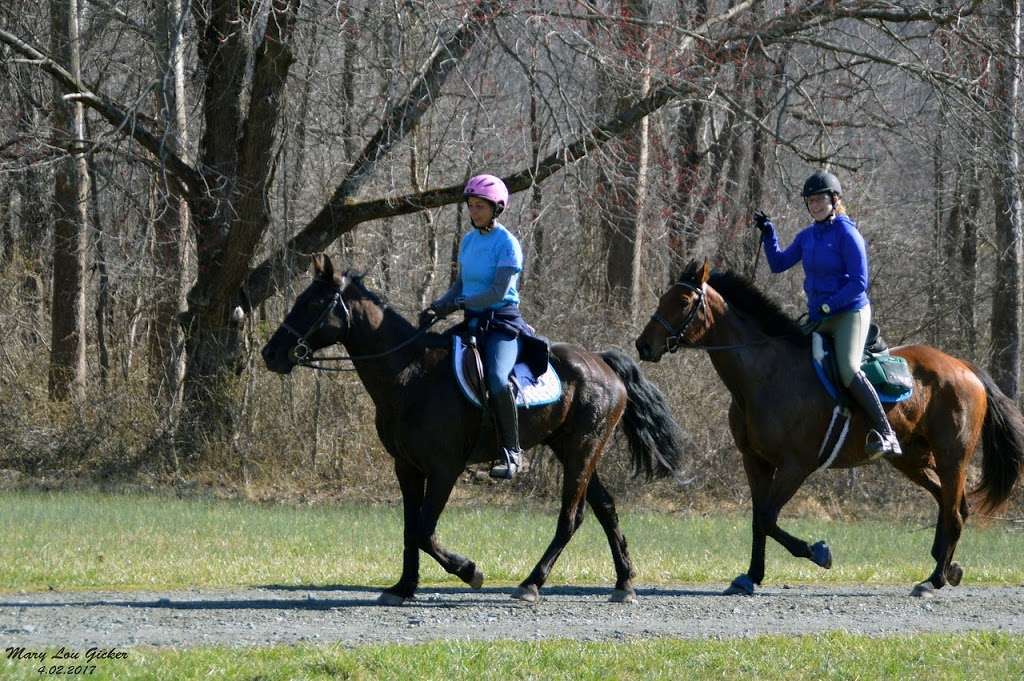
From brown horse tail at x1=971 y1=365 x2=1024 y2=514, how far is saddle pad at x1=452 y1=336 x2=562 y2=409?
3.92 m

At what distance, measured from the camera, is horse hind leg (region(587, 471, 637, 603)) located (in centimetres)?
1014

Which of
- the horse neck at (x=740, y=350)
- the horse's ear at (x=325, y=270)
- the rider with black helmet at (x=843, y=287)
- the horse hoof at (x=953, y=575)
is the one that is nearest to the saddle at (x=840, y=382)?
the rider with black helmet at (x=843, y=287)

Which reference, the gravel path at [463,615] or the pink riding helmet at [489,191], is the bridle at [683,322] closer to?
the pink riding helmet at [489,191]

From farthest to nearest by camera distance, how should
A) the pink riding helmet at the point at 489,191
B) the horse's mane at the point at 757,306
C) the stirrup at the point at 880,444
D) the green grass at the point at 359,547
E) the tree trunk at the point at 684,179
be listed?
the tree trunk at the point at 684,179, the green grass at the point at 359,547, the horse's mane at the point at 757,306, the stirrup at the point at 880,444, the pink riding helmet at the point at 489,191

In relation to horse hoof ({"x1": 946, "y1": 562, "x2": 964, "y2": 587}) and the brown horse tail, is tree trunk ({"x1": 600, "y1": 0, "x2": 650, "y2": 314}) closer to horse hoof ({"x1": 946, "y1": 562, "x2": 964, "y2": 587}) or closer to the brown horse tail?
the brown horse tail

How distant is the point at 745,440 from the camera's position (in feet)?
35.7

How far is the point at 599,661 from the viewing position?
294 inches

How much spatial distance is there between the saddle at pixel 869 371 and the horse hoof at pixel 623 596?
2.23 metres

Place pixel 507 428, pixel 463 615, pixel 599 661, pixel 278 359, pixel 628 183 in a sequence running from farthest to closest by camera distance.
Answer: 1. pixel 628 183
2. pixel 507 428
3. pixel 278 359
4. pixel 463 615
5. pixel 599 661

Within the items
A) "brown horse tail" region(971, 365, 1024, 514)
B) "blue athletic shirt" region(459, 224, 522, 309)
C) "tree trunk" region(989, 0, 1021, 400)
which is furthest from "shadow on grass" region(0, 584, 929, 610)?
"tree trunk" region(989, 0, 1021, 400)

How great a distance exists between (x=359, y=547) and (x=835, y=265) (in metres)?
5.92

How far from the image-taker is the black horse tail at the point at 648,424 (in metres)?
11.0

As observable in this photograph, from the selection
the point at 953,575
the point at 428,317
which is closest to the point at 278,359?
the point at 428,317

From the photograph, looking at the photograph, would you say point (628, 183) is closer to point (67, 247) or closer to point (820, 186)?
point (820, 186)
